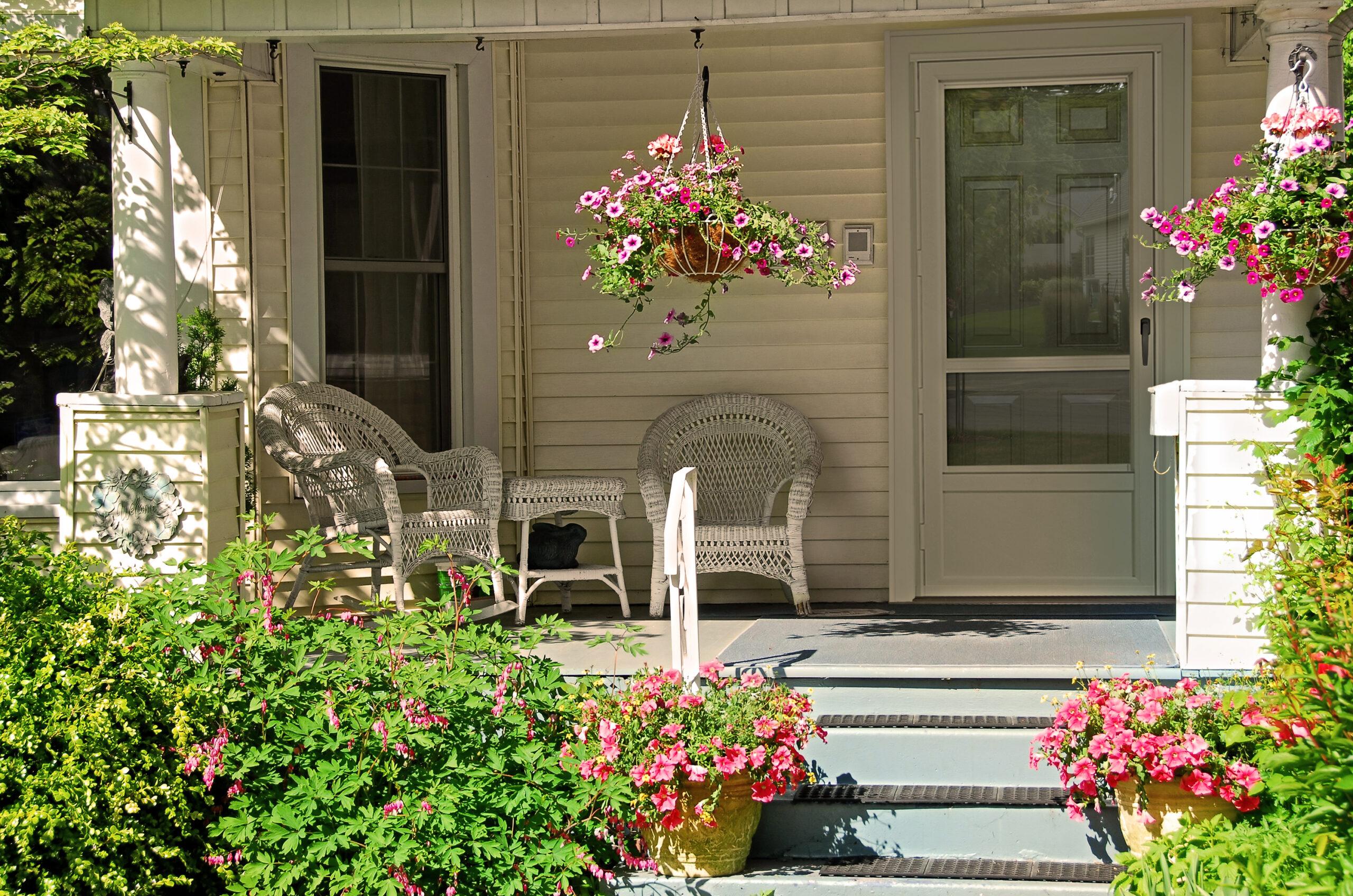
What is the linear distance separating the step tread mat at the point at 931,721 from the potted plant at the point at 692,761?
45cm

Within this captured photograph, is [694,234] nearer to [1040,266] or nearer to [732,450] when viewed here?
[732,450]

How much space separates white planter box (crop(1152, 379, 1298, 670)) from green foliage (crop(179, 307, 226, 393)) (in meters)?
3.49

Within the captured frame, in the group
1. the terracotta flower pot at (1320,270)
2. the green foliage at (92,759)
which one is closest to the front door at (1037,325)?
the terracotta flower pot at (1320,270)

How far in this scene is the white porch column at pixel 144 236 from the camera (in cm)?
457

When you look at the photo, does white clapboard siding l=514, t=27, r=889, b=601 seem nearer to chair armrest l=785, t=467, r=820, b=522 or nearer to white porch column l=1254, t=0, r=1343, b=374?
chair armrest l=785, t=467, r=820, b=522

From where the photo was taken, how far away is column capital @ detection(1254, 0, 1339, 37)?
4.00 meters

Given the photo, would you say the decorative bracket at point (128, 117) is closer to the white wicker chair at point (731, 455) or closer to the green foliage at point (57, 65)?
the green foliage at point (57, 65)

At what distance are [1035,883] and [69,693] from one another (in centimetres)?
235

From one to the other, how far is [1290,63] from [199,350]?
394cm

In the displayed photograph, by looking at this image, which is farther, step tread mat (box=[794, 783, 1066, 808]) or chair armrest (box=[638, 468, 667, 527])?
chair armrest (box=[638, 468, 667, 527])

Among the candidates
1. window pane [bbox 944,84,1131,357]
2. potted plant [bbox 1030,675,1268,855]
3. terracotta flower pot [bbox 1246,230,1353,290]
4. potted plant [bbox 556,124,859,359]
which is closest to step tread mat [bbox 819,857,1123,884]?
potted plant [bbox 1030,675,1268,855]

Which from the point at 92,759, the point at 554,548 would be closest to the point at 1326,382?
the point at 554,548

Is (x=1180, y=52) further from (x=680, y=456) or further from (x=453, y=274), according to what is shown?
(x=453, y=274)

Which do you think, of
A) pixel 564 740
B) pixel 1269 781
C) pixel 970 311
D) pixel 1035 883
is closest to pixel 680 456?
pixel 970 311
